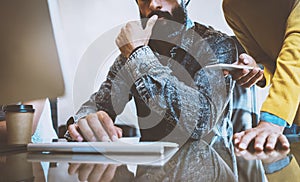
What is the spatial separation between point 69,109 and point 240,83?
0.59 metres

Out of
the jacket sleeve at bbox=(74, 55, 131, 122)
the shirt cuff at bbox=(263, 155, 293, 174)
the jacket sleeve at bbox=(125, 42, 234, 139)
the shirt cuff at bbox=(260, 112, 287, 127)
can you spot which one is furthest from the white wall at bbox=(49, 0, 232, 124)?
the shirt cuff at bbox=(263, 155, 293, 174)

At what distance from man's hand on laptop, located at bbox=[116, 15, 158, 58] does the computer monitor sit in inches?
8.8

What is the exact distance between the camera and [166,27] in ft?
3.95

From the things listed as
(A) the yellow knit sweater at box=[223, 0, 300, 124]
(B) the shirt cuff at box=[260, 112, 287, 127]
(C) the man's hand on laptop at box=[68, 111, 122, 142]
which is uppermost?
(A) the yellow knit sweater at box=[223, 0, 300, 124]

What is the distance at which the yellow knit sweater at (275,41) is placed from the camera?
105 centimetres

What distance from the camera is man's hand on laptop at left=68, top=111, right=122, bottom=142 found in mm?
1130

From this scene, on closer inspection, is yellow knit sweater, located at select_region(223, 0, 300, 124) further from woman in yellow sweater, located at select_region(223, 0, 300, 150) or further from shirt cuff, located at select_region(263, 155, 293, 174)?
shirt cuff, located at select_region(263, 155, 293, 174)

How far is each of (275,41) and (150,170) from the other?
2.22 feet

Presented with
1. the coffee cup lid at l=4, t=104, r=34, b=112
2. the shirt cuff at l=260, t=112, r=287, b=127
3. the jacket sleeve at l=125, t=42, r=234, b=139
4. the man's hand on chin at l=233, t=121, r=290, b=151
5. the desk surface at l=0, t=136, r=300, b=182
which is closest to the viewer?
the desk surface at l=0, t=136, r=300, b=182

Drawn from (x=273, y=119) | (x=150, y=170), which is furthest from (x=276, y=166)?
(x=273, y=119)

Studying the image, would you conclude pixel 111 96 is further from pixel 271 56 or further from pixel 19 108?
pixel 271 56

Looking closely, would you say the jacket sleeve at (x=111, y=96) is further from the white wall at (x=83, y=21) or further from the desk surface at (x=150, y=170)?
the desk surface at (x=150, y=170)

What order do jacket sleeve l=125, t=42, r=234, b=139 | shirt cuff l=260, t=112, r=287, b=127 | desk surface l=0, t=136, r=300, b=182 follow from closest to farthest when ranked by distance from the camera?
desk surface l=0, t=136, r=300, b=182 < shirt cuff l=260, t=112, r=287, b=127 < jacket sleeve l=125, t=42, r=234, b=139

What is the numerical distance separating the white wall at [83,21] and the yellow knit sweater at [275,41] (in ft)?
0.23
